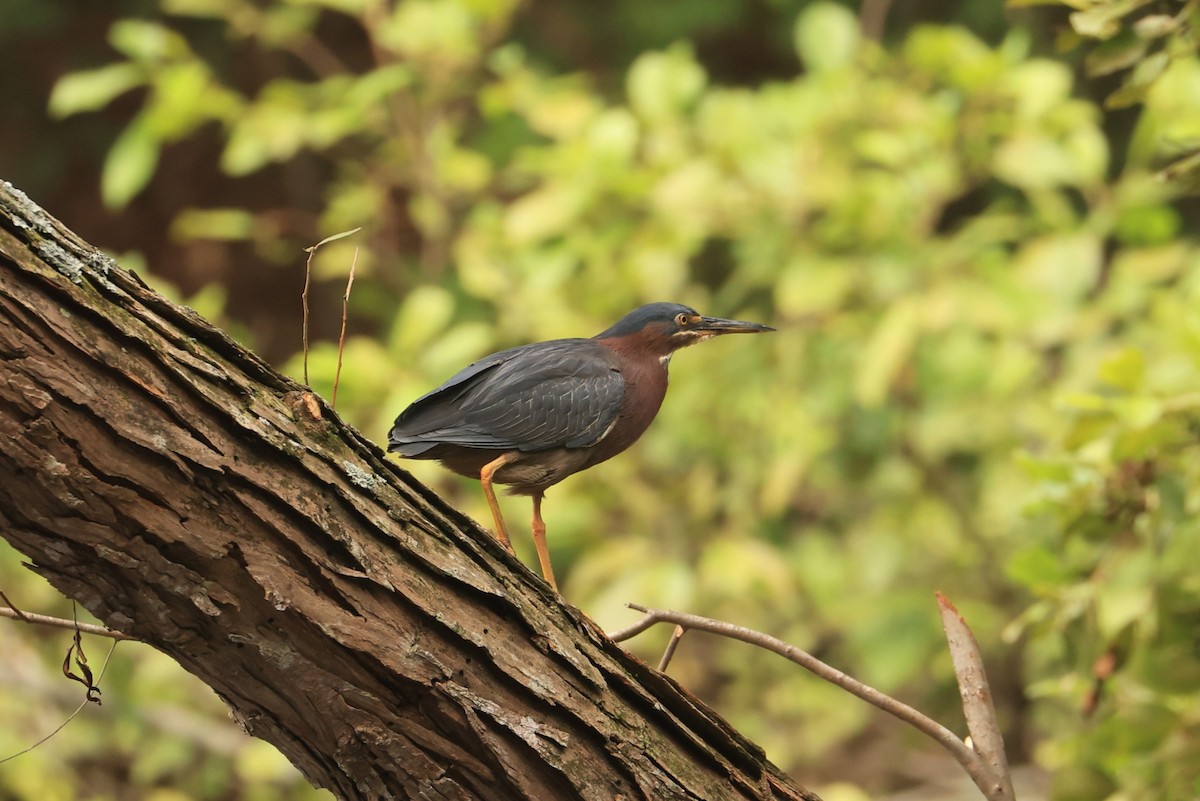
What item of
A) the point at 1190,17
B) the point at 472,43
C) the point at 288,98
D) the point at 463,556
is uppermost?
the point at 472,43

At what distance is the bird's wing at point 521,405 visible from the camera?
286 cm

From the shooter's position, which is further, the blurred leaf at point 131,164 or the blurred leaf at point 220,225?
→ the blurred leaf at point 220,225

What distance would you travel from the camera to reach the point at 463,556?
185cm

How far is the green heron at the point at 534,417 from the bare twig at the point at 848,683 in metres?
0.80

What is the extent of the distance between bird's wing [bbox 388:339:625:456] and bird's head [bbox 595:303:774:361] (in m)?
0.20

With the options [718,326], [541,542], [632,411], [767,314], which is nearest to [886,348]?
[767,314]

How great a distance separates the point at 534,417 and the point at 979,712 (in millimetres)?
1189

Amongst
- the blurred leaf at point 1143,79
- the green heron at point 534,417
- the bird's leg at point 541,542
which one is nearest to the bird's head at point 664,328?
the green heron at point 534,417

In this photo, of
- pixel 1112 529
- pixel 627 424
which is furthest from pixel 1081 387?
pixel 627 424

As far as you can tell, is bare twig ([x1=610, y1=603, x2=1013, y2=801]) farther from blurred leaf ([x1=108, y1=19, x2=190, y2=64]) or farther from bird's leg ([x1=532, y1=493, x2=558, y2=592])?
blurred leaf ([x1=108, y1=19, x2=190, y2=64])

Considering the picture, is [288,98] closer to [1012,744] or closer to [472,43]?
[472,43]

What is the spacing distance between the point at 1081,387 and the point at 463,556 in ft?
11.6

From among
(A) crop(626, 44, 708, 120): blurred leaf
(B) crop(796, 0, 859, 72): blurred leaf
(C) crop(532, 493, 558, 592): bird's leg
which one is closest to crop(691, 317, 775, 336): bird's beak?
(C) crop(532, 493, 558, 592): bird's leg

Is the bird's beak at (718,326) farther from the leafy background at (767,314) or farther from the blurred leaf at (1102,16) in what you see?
the leafy background at (767,314)
